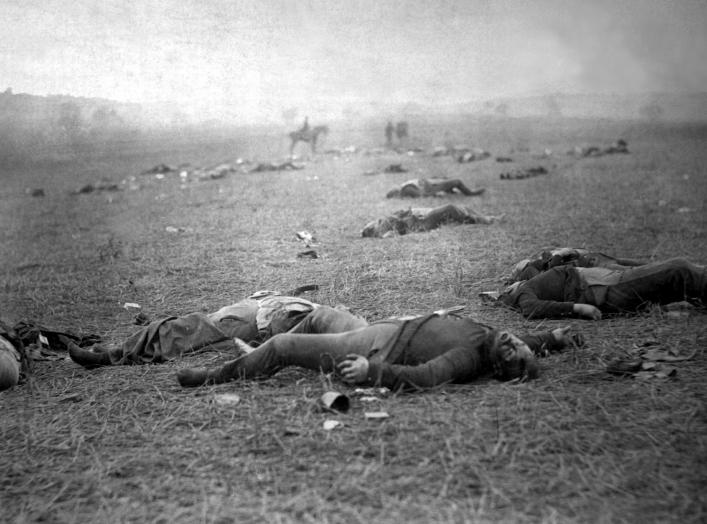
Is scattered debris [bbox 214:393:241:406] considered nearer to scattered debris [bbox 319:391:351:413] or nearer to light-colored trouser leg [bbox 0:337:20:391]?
scattered debris [bbox 319:391:351:413]

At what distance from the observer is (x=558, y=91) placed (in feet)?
55.2

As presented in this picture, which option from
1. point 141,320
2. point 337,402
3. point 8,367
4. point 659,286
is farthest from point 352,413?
point 141,320

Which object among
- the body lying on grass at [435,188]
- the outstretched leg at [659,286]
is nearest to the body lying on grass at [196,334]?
the outstretched leg at [659,286]

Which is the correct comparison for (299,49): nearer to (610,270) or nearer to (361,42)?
(361,42)

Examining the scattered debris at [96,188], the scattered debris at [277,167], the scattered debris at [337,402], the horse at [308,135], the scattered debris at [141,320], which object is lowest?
the scattered debris at [141,320]

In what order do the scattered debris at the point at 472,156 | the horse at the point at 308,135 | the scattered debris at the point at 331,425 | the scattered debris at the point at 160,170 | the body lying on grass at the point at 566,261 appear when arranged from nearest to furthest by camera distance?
1. the scattered debris at the point at 331,425
2. the body lying on grass at the point at 566,261
3. the scattered debris at the point at 472,156
4. the scattered debris at the point at 160,170
5. the horse at the point at 308,135

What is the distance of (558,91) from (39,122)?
1286 cm

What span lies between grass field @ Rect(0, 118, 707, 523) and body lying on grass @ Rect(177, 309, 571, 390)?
0.10m

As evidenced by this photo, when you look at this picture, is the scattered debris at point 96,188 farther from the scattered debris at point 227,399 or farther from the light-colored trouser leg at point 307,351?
the scattered debris at point 227,399

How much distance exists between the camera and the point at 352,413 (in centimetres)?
283

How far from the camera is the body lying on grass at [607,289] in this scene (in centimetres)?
425

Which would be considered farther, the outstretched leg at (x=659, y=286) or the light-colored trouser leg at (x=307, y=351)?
the outstretched leg at (x=659, y=286)

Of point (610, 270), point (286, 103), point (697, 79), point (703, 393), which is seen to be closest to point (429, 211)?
point (610, 270)

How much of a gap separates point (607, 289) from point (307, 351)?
7.77ft
